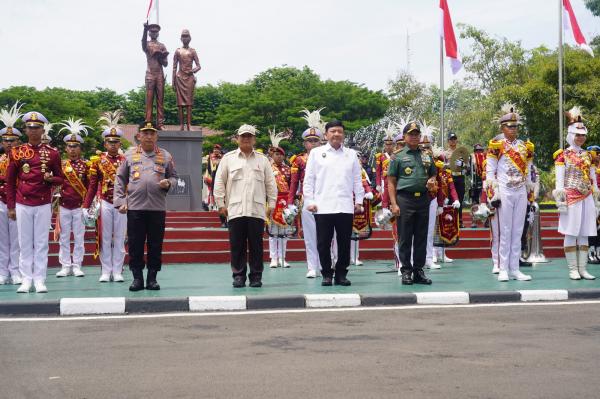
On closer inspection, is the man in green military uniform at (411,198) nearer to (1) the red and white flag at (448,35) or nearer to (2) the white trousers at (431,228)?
(2) the white trousers at (431,228)

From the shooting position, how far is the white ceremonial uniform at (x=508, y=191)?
456 inches

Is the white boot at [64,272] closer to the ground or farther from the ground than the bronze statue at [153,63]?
closer to the ground

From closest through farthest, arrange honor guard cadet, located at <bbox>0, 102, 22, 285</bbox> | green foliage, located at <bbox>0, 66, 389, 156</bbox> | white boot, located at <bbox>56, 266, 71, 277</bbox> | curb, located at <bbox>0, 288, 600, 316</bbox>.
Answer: curb, located at <bbox>0, 288, 600, 316</bbox>
honor guard cadet, located at <bbox>0, 102, 22, 285</bbox>
white boot, located at <bbox>56, 266, 71, 277</bbox>
green foliage, located at <bbox>0, 66, 389, 156</bbox>

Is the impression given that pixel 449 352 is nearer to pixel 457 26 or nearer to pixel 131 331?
pixel 131 331

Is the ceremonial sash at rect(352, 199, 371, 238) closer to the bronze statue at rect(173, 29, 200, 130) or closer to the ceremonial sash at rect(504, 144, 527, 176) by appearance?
the ceremonial sash at rect(504, 144, 527, 176)

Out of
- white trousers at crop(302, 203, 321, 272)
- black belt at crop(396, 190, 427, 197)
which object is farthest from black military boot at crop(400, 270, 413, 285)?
white trousers at crop(302, 203, 321, 272)

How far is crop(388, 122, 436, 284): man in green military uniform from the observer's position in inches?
447

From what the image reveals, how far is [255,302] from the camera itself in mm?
9711

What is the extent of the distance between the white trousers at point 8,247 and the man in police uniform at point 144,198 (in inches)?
81.6

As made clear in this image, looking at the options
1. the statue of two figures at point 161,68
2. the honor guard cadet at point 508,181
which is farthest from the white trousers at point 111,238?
the statue of two figures at point 161,68

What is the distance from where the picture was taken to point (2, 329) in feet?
26.7

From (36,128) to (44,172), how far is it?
53 cm

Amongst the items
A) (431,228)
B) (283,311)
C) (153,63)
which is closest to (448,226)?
(431,228)

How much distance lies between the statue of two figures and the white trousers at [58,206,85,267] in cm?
1194
